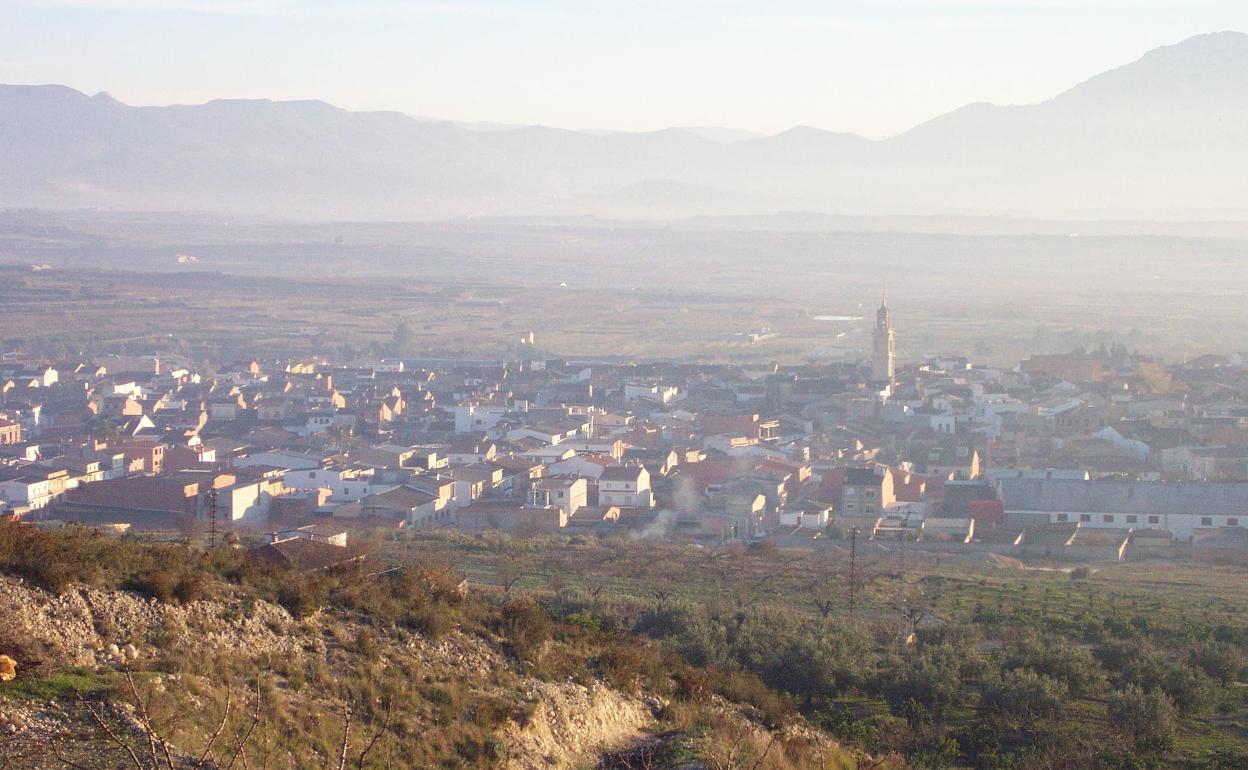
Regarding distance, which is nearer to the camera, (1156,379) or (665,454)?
(665,454)

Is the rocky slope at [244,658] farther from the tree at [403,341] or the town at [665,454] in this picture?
the tree at [403,341]

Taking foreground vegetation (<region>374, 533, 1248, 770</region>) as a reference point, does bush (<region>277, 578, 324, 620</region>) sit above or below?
above

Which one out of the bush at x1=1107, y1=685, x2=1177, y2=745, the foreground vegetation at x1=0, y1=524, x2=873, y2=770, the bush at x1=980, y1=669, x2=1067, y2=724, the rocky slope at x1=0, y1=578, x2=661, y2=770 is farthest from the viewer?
the bush at x1=980, y1=669, x2=1067, y2=724

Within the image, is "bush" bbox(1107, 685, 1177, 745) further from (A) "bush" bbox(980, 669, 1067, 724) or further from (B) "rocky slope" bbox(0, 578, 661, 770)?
(B) "rocky slope" bbox(0, 578, 661, 770)

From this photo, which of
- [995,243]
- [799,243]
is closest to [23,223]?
[799,243]

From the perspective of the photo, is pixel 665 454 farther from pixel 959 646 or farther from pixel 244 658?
pixel 244 658

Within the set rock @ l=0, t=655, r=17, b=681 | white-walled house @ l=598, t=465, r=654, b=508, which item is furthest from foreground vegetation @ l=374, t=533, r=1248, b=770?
white-walled house @ l=598, t=465, r=654, b=508

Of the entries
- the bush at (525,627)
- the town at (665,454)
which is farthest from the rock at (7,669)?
the town at (665,454)

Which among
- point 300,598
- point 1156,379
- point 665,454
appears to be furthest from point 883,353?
point 300,598
